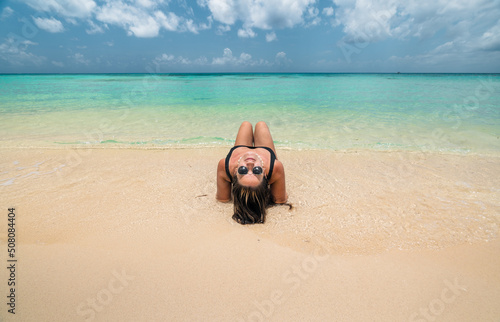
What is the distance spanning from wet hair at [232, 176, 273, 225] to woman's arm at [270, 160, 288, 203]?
21cm

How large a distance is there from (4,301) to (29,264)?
0.40 m

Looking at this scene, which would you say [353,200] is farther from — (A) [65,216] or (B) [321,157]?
(A) [65,216]

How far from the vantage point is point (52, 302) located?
6.48ft

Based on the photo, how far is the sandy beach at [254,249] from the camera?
1962 mm

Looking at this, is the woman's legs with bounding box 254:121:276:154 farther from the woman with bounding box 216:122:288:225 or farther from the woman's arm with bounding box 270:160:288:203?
the woman's arm with bounding box 270:160:288:203

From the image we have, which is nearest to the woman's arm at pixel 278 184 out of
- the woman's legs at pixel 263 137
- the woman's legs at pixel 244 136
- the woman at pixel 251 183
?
the woman at pixel 251 183

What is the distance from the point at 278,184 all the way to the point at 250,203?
0.54 m

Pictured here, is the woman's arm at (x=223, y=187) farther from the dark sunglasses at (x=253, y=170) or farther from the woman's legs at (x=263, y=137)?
the woman's legs at (x=263, y=137)

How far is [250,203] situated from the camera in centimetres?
297

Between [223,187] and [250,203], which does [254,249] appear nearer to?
[250,203]

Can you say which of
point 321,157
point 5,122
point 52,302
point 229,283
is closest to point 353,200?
point 321,157

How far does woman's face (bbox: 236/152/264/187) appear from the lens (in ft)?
9.27

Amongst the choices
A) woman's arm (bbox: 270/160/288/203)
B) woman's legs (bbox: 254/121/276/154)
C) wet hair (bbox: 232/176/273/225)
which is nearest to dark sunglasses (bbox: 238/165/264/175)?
wet hair (bbox: 232/176/273/225)

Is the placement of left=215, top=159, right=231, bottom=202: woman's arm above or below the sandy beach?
above
